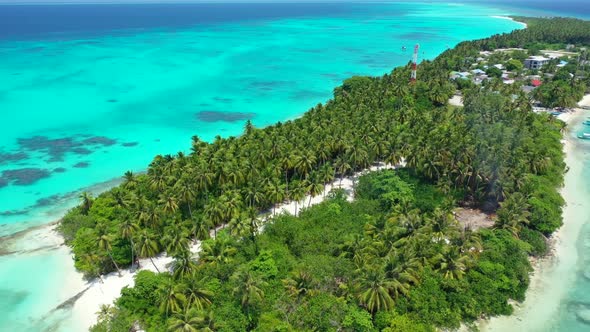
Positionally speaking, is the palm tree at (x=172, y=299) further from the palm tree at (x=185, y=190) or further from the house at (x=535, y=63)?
the house at (x=535, y=63)

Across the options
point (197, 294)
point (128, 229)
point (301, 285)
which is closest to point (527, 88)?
point (301, 285)

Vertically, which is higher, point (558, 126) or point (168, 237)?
point (168, 237)

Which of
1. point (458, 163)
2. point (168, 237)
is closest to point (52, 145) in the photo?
point (168, 237)

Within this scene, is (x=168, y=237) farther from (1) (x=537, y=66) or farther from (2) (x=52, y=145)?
(1) (x=537, y=66)

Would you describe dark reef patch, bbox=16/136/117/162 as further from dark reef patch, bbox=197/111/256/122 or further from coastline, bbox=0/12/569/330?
coastline, bbox=0/12/569/330

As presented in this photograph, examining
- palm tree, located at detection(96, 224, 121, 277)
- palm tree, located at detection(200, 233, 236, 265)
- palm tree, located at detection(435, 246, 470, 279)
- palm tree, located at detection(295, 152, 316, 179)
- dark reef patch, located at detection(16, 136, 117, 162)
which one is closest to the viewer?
palm tree, located at detection(435, 246, 470, 279)

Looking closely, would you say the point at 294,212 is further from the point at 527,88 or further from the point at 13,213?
the point at 527,88

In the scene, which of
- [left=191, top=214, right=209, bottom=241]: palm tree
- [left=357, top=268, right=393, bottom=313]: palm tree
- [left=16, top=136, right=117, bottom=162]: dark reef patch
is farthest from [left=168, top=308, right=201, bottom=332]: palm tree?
[left=16, top=136, right=117, bottom=162]: dark reef patch
